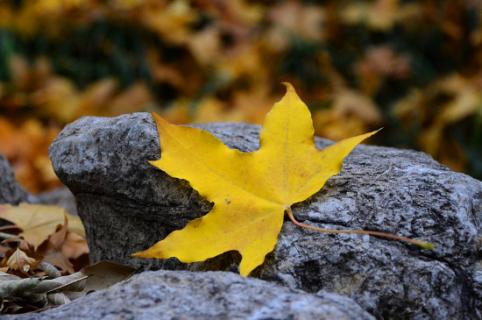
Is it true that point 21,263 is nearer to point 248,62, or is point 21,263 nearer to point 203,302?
point 203,302

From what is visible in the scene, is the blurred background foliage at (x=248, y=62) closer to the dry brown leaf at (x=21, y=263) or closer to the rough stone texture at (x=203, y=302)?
the dry brown leaf at (x=21, y=263)

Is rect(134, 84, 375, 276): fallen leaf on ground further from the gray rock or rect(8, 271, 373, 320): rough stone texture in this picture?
the gray rock

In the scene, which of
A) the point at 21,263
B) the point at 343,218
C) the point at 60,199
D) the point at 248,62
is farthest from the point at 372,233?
the point at 248,62

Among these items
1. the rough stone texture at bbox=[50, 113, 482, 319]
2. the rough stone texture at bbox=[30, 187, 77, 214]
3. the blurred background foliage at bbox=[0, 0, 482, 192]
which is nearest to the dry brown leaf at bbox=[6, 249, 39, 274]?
the rough stone texture at bbox=[50, 113, 482, 319]

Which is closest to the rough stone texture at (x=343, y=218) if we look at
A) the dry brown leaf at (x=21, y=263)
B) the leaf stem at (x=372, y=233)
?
the leaf stem at (x=372, y=233)

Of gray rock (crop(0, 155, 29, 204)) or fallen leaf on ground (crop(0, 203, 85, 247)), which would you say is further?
A: gray rock (crop(0, 155, 29, 204))

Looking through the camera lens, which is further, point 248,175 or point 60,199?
point 60,199
